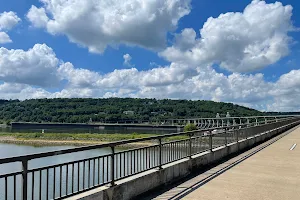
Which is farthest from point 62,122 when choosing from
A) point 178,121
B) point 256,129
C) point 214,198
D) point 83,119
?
point 214,198

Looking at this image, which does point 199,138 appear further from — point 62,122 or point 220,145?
point 62,122

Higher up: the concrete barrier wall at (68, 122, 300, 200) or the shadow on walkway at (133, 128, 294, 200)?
the concrete barrier wall at (68, 122, 300, 200)

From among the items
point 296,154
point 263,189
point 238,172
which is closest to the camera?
point 263,189

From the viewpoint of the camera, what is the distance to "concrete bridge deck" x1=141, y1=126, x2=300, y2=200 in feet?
23.7

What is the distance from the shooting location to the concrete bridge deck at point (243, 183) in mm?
7226

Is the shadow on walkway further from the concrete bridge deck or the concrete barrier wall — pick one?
the concrete barrier wall

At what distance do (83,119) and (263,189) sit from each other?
179578mm

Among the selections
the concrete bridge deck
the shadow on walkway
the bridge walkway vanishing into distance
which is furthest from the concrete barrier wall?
the concrete bridge deck

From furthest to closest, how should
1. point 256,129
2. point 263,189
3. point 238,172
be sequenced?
point 256,129 → point 238,172 → point 263,189

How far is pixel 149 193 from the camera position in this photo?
7.27 m

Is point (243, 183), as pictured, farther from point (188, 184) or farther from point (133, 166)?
point (133, 166)

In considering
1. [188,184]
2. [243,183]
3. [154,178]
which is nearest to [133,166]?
[154,178]

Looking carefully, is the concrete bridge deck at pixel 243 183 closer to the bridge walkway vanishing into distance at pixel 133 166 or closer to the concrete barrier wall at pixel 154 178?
the concrete barrier wall at pixel 154 178

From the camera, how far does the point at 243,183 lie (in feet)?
28.1
